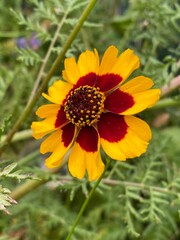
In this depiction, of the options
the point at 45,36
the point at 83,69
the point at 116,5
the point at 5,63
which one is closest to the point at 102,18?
the point at 116,5

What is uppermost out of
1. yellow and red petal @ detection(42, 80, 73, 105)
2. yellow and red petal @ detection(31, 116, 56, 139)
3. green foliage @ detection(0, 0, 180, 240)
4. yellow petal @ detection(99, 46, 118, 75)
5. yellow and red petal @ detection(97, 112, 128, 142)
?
yellow petal @ detection(99, 46, 118, 75)

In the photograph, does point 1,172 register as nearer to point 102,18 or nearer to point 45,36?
point 45,36

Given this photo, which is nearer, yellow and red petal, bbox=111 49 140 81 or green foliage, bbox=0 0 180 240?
yellow and red petal, bbox=111 49 140 81

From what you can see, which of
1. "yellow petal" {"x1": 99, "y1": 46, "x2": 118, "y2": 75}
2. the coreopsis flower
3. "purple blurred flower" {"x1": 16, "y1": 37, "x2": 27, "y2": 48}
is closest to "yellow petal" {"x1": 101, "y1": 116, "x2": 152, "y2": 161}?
the coreopsis flower

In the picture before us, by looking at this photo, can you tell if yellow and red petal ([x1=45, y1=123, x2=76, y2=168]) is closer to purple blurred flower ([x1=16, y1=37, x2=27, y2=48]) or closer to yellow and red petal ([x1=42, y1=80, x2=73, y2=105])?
yellow and red petal ([x1=42, y1=80, x2=73, y2=105])

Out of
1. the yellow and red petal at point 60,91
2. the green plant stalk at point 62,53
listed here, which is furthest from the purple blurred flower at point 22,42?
the yellow and red petal at point 60,91

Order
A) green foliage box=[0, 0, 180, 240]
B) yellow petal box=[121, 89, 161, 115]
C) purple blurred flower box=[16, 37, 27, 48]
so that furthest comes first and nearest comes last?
purple blurred flower box=[16, 37, 27, 48], green foliage box=[0, 0, 180, 240], yellow petal box=[121, 89, 161, 115]

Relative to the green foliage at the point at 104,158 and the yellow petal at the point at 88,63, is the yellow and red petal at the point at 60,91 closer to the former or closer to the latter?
the yellow petal at the point at 88,63
